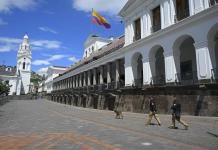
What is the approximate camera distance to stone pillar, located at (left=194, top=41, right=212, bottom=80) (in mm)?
15461

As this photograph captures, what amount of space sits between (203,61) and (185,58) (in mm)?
5526

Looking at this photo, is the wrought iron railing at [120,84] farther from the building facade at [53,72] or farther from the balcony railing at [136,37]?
the building facade at [53,72]

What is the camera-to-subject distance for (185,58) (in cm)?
2123

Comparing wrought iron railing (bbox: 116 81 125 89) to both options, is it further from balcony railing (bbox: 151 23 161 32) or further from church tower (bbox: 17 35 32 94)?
church tower (bbox: 17 35 32 94)

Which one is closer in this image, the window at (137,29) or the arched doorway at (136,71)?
the arched doorway at (136,71)

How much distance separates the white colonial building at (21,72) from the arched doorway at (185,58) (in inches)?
3319

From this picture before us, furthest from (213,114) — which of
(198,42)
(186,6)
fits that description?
(186,6)

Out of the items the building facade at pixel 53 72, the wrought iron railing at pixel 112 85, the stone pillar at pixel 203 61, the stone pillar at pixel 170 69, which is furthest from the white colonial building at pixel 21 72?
the stone pillar at pixel 203 61

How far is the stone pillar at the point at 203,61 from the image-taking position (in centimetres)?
1546

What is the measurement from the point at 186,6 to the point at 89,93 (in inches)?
796

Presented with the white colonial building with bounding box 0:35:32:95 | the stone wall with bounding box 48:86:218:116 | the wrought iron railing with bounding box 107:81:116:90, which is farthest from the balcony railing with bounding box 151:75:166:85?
the white colonial building with bounding box 0:35:32:95

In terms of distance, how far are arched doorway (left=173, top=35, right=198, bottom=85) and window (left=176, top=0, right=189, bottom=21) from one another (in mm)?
1701

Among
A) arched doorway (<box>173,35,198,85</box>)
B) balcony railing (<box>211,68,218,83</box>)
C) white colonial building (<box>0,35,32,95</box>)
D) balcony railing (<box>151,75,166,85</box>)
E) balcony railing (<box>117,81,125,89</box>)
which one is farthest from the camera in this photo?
white colonial building (<box>0,35,32,95</box>)

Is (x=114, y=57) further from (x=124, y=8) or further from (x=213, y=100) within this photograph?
(x=213, y=100)
